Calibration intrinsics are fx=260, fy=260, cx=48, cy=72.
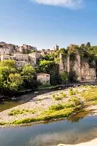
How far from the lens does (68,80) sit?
110 metres

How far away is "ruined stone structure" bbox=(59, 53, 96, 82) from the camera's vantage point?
115 meters

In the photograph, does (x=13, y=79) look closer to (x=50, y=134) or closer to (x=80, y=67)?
(x=50, y=134)

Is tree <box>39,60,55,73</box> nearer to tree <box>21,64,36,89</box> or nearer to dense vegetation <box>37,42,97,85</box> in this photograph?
dense vegetation <box>37,42,97,85</box>

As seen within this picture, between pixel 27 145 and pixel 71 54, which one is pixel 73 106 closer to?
pixel 27 145

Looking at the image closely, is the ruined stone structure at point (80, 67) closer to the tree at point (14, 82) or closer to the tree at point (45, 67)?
the tree at point (45, 67)

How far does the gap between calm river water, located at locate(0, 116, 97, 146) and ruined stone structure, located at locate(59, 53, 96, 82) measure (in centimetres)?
7194

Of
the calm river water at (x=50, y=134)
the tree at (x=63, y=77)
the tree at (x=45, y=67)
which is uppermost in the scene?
the tree at (x=45, y=67)

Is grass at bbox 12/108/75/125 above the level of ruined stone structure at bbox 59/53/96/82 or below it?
below

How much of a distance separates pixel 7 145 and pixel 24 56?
251 ft

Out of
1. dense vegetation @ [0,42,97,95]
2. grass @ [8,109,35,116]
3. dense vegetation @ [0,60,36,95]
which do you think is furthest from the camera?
dense vegetation @ [0,42,97,95]

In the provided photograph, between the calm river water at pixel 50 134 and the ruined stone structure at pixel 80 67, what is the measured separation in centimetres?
7194

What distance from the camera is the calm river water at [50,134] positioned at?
33594 millimetres

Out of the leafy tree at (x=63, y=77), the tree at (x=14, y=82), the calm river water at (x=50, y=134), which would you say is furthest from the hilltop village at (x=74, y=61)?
the calm river water at (x=50, y=134)

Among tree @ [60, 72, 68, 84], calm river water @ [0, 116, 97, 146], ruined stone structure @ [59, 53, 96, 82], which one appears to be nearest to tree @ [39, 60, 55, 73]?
tree @ [60, 72, 68, 84]
